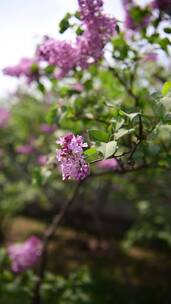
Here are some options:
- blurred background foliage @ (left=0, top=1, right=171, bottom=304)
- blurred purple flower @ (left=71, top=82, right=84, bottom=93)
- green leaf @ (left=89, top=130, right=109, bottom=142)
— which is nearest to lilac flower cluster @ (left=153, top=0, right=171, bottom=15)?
blurred background foliage @ (left=0, top=1, right=171, bottom=304)

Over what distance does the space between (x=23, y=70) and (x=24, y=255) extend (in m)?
1.72

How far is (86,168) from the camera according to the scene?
145 cm

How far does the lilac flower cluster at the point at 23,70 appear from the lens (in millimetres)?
2875

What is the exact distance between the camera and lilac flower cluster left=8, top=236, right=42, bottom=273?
148 inches

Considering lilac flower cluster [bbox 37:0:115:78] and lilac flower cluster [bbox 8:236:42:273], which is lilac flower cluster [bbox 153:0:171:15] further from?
lilac flower cluster [bbox 8:236:42:273]

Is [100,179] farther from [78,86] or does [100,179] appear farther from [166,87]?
[166,87]

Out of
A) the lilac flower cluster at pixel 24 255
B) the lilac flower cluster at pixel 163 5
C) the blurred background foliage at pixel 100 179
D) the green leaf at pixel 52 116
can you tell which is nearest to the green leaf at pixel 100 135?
the blurred background foliage at pixel 100 179

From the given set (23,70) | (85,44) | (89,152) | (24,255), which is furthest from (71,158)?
(24,255)

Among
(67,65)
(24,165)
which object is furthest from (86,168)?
(24,165)

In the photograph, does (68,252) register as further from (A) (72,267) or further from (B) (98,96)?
(B) (98,96)

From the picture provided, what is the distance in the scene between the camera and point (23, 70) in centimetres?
295

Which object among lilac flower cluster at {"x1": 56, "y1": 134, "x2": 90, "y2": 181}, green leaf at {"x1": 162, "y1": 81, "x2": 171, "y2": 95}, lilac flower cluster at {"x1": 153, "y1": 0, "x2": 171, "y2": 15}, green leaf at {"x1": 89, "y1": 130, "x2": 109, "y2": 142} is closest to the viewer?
lilac flower cluster at {"x1": 56, "y1": 134, "x2": 90, "y2": 181}

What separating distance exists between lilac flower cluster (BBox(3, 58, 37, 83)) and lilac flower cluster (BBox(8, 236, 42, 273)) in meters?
1.68

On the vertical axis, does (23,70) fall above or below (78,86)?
above
